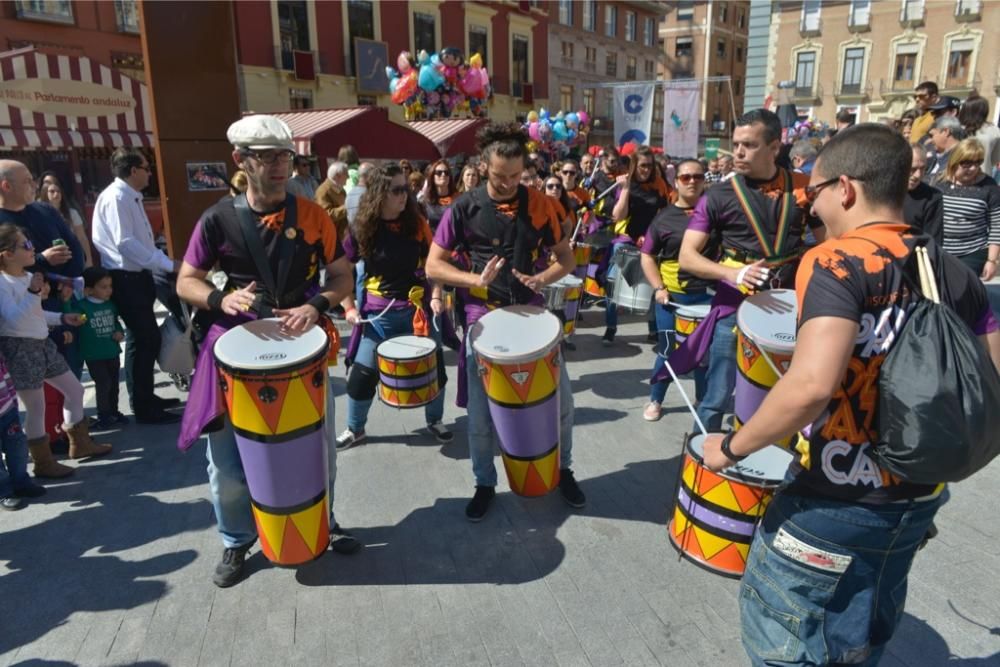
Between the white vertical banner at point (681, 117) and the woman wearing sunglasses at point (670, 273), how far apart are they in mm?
8972

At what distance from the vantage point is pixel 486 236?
3303mm

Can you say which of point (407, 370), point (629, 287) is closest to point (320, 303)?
point (407, 370)

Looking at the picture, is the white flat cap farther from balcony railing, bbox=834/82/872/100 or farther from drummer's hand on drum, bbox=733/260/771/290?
balcony railing, bbox=834/82/872/100

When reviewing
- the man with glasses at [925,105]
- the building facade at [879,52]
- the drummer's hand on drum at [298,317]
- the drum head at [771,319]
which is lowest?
the drum head at [771,319]

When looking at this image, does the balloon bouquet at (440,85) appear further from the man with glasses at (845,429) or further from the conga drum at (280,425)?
the man with glasses at (845,429)

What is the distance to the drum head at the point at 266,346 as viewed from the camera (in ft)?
7.96

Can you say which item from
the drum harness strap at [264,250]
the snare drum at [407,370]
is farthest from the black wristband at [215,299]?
the snare drum at [407,370]

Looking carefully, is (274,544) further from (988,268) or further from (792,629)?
(988,268)

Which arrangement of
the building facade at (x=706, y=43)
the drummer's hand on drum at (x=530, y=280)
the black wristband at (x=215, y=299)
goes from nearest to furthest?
1. the black wristband at (x=215, y=299)
2. the drummer's hand on drum at (x=530, y=280)
3. the building facade at (x=706, y=43)

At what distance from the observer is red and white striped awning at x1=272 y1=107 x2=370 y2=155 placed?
34.6 feet

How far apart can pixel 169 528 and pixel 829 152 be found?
11.1ft

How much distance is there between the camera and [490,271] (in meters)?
3.10

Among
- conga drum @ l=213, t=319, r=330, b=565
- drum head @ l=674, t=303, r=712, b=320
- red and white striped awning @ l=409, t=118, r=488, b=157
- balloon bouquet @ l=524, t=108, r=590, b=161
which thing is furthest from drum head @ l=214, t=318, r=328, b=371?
balloon bouquet @ l=524, t=108, r=590, b=161

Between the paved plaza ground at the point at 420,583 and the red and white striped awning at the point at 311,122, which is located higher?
the red and white striped awning at the point at 311,122
